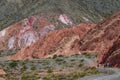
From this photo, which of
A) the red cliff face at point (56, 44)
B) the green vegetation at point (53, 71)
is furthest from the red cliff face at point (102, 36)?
the green vegetation at point (53, 71)

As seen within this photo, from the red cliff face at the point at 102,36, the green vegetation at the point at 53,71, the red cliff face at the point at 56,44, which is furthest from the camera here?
the red cliff face at the point at 56,44

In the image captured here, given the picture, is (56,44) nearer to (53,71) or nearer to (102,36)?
(102,36)

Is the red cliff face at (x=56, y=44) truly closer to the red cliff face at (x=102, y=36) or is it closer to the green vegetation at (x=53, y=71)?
the red cliff face at (x=102, y=36)

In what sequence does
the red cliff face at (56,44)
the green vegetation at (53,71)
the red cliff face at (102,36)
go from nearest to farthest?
the green vegetation at (53,71)
the red cliff face at (102,36)
the red cliff face at (56,44)

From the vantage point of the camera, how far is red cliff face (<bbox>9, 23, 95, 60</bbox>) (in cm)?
12244

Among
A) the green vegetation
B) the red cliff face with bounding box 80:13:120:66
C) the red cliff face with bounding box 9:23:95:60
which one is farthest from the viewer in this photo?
the red cliff face with bounding box 9:23:95:60

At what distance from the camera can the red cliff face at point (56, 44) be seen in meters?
122

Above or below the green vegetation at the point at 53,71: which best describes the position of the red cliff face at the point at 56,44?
above

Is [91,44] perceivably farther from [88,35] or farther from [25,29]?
[25,29]

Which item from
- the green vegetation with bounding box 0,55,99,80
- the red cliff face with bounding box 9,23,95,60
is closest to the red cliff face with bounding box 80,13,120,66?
the red cliff face with bounding box 9,23,95,60

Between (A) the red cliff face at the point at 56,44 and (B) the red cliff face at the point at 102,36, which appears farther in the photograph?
(A) the red cliff face at the point at 56,44

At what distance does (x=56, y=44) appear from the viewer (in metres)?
132

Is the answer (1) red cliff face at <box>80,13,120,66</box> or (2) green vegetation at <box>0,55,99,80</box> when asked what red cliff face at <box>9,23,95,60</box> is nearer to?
(1) red cliff face at <box>80,13,120,66</box>

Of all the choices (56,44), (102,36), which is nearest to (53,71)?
(102,36)
